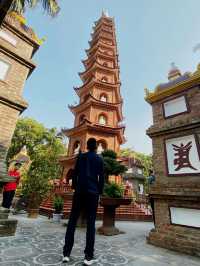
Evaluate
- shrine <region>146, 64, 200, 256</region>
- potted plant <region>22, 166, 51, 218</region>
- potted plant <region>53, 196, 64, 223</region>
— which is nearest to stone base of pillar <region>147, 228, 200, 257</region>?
shrine <region>146, 64, 200, 256</region>

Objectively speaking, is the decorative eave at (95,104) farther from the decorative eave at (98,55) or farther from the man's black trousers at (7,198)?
the man's black trousers at (7,198)

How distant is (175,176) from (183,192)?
557 mm

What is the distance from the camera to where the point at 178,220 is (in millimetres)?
4469

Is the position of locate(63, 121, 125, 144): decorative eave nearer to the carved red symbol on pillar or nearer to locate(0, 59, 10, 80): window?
locate(0, 59, 10, 80): window

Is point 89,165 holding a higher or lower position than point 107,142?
lower

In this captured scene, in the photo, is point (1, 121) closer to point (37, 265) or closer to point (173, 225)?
point (37, 265)

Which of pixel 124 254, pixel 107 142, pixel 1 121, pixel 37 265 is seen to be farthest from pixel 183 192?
pixel 107 142

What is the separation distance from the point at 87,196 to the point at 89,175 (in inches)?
13.3

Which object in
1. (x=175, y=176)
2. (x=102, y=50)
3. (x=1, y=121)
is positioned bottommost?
(x=175, y=176)

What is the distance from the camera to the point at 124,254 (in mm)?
3455

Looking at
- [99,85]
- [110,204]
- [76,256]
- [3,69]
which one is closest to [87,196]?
[76,256]

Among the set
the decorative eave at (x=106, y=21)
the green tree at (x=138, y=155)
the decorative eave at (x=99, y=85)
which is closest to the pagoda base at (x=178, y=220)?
the decorative eave at (x=99, y=85)

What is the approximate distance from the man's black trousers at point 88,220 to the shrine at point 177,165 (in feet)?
9.13

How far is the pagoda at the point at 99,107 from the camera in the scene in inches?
628
